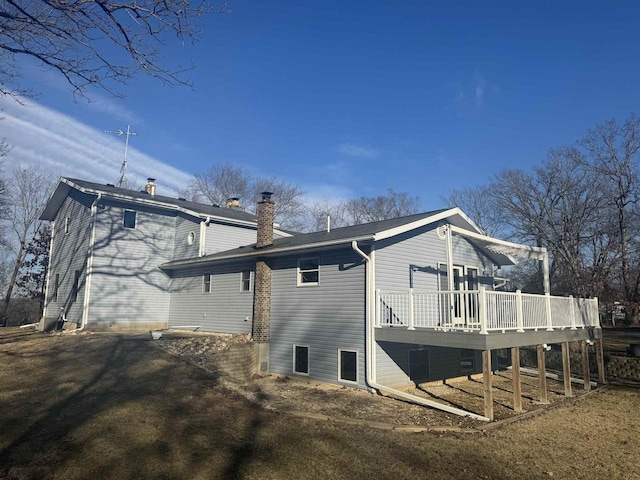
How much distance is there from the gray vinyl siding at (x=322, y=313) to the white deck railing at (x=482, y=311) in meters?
0.88

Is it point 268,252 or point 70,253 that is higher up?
point 70,253

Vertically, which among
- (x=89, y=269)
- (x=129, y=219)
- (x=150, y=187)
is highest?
(x=150, y=187)

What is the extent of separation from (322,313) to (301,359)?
68.4 inches

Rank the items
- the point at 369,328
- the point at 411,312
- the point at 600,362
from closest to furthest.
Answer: the point at 411,312, the point at 369,328, the point at 600,362

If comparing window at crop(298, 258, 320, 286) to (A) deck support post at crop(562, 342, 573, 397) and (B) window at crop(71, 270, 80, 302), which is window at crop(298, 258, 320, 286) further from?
(B) window at crop(71, 270, 80, 302)

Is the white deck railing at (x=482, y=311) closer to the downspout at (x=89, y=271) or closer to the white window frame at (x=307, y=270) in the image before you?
the white window frame at (x=307, y=270)

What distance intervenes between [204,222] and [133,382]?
1038 centimetres

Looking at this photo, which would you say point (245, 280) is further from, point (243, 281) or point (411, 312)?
point (411, 312)

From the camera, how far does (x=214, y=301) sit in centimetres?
1714

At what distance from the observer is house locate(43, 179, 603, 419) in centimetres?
1151

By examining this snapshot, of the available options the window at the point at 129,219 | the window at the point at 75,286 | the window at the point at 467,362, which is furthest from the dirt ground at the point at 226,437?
the window at the point at 129,219

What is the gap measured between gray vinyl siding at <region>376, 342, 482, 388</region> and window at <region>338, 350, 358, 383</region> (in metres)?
0.68

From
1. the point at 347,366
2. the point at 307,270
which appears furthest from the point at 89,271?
the point at 347,366

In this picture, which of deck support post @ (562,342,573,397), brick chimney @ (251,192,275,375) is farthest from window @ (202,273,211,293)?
deck support post @ (562,342,573,397)
